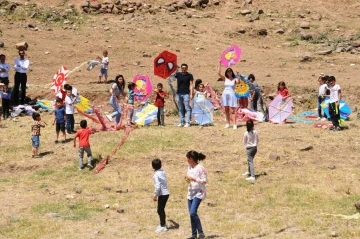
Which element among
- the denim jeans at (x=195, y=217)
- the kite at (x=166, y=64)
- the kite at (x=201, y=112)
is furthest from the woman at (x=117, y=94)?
the denim jeans at (x=195, y=217)

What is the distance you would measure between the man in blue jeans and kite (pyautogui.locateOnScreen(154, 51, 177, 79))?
0.66 meters

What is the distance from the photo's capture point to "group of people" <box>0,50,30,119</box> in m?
20.0

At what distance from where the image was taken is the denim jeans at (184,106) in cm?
1783

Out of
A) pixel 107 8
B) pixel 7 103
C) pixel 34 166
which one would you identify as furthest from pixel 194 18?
pixel 34 166

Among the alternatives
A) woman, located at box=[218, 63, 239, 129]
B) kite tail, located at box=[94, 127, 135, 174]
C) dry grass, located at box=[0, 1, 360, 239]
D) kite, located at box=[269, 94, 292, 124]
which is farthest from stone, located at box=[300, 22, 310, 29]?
kite tail, located at box=[94, 127, 135, 174]

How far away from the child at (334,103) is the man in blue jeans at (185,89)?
3216 millimetres

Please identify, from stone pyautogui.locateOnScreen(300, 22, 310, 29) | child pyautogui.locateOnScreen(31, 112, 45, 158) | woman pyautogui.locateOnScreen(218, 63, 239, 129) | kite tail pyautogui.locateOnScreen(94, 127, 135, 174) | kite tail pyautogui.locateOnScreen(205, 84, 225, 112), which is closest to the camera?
kite tail pyautogui.locateOnScreen(94, 127, 135, 174)

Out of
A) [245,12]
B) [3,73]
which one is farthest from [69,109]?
[245,12]

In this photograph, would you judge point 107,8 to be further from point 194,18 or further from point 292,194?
point 292,194

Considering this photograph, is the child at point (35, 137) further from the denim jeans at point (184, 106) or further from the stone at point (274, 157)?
the stone at point (274, 157)

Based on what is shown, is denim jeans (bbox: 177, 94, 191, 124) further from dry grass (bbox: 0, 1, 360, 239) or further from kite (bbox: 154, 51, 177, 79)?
kite (bbox: 154, 51, 177, 79)

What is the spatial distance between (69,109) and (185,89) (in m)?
2.75

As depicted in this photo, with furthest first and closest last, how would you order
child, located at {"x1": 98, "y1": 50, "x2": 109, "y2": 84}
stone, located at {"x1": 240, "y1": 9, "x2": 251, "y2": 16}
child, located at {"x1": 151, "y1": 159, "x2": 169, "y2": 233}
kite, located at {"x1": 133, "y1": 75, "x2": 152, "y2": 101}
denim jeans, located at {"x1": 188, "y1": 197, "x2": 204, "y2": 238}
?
stone, located at {"x1": 240, "y1": 9, "x2": 251, "y2": 16} → child, located at {"x1": 98, "y1": 50, "x2": 109, "y2": 84} → kite, located at {"x1": 133, "y1": 75, "x2": 152, "y2": 101} → child, located at {"x1": 151, "y1": 159, "x2": 169, "y2": 233} → denim jeans, located at {"x1": 188, "y1": 197, "x2": 204, "y2": 238}

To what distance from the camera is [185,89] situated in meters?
17.8
